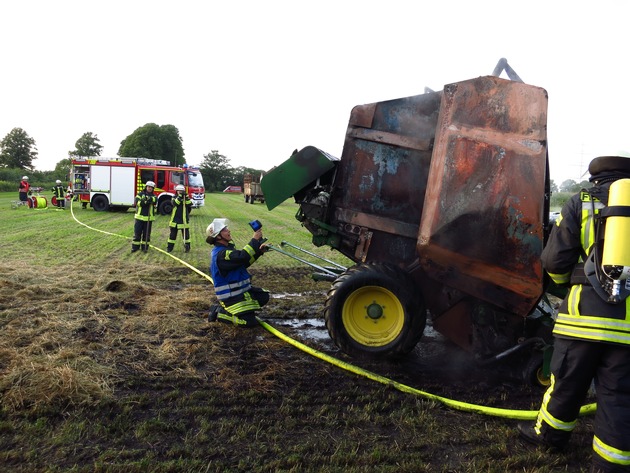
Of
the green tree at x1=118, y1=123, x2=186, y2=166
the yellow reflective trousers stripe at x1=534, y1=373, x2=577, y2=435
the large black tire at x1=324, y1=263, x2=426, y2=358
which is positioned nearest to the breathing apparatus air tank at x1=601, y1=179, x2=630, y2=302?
the yellow reflective trousers stripe at x1=534, y1=373, x2=577, y2=435

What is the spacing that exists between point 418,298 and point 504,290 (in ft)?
2.58

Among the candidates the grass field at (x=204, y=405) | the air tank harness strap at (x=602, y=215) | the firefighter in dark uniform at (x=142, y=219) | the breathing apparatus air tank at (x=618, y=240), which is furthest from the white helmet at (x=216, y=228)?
the firefighter in dark uniform at (x=142, y=219)

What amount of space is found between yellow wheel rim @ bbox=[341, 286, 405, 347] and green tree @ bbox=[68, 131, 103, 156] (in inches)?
3640

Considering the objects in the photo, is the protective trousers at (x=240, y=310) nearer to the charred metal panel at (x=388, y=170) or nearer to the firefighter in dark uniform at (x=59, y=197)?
the charred metal panel at (x=388, y=170)

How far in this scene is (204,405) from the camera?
3762mm

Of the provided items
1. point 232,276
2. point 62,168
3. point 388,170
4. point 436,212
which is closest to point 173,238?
point 232,276

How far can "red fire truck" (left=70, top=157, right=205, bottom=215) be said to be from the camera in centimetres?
2311

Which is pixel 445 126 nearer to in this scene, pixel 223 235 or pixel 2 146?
pixel 223 235

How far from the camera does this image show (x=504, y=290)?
13.7 feet

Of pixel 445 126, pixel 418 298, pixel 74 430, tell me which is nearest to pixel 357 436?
pixel 418 298

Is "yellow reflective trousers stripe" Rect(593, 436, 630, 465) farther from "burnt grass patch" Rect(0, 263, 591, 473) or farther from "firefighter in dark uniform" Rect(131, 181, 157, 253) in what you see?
"firefighter in dark uniform" Rect(131, 181, 157, 253)

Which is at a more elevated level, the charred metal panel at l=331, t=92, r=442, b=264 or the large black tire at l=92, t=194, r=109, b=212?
the charred metal panel at l=331, t=92, r=442, b=264

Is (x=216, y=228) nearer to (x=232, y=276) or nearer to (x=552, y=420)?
(x=232, y=276)

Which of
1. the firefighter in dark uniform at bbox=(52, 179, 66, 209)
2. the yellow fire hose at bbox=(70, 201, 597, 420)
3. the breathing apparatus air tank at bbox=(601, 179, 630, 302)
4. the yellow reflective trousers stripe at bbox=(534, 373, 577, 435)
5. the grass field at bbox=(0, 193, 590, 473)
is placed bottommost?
the firefighter in dark uniform at bbox=(52, 179, 66, 209)
